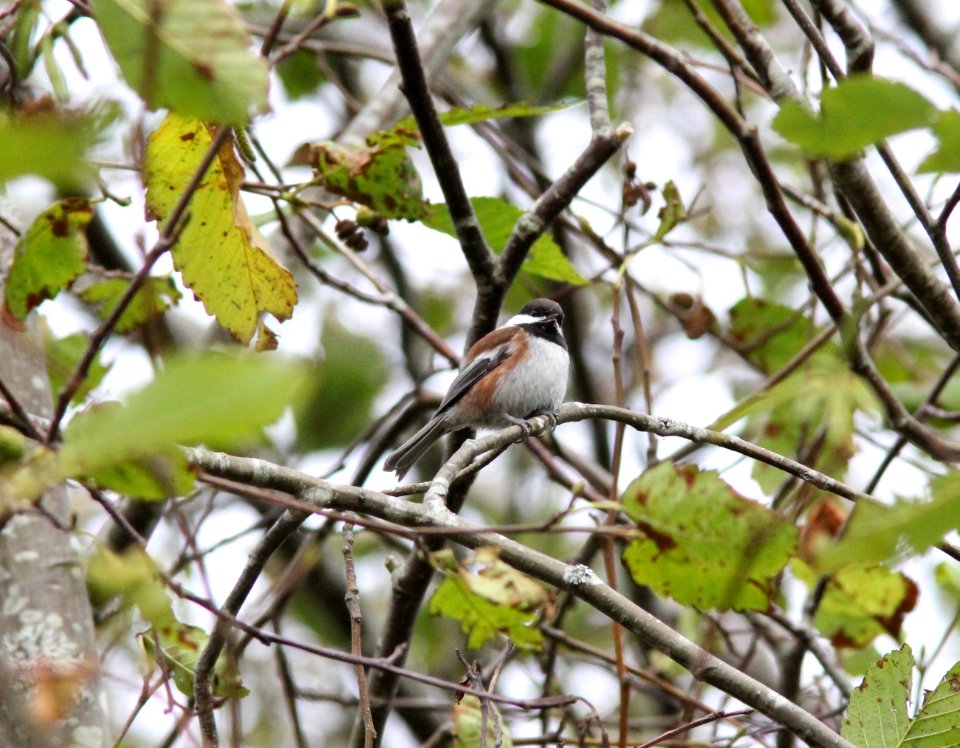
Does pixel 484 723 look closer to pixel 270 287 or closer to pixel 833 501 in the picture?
pixel 270 287

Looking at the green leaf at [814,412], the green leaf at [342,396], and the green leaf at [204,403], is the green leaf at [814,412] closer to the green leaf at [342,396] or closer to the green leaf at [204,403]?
the green leaf at [204,403]

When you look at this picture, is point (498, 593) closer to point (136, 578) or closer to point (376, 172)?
point (136, 578)

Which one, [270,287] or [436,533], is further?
[270,287]

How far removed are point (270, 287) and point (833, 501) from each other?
248 cm

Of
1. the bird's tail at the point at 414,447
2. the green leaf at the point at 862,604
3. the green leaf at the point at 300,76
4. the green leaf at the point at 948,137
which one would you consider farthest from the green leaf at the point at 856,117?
the green leaf at the point at 300,76

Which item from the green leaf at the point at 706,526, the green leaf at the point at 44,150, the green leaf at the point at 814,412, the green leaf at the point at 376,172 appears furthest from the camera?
the green leaf at the point at 376,172

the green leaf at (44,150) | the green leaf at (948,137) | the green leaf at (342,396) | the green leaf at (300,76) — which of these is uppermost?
the green leaf at (300,76)

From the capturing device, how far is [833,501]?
3.98 meters

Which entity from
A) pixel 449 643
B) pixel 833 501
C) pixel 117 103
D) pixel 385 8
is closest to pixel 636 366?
pixel 449 643

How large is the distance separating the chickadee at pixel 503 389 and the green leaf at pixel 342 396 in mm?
1646

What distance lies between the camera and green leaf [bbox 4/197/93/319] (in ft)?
8.87

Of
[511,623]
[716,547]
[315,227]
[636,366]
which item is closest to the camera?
[716,547]

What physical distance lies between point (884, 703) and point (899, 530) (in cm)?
147

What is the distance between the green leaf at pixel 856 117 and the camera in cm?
105
